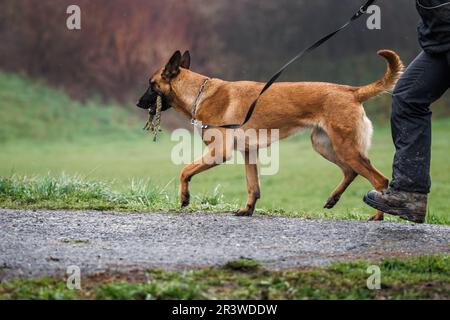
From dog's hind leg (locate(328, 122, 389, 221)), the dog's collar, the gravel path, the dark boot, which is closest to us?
the gravel path

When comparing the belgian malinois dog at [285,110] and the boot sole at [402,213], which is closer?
the boot sole at [402,213]

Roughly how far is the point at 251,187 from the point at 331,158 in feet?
2.54

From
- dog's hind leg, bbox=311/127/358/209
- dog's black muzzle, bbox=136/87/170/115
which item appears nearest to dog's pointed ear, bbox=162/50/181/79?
dog's black muzzle, bbox=136/87/170/115

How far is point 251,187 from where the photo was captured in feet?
24.1

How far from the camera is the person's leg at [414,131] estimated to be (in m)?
5.61

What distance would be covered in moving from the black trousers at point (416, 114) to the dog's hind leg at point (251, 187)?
1.76 metres

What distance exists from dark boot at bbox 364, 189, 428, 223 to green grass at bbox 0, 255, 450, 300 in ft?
3.79

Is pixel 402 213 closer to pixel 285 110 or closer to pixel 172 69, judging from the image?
pixel 285 110

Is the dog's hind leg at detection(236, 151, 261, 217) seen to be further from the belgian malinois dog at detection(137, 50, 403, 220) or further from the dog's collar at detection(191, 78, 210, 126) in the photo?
the dog's collar at detection(191, 78, 210, 126)

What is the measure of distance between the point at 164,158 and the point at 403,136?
13866 mm

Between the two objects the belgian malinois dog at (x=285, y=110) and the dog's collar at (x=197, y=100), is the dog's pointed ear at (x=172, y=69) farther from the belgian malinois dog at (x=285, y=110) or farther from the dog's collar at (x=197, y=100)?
A: the dog's collar at (x=197, y=100)

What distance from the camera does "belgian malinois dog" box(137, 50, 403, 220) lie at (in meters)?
6.94

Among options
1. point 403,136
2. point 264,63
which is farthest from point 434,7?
point 264,63

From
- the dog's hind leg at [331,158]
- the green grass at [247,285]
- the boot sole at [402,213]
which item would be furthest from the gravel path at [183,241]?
the dog's hind leg at [331,158]
